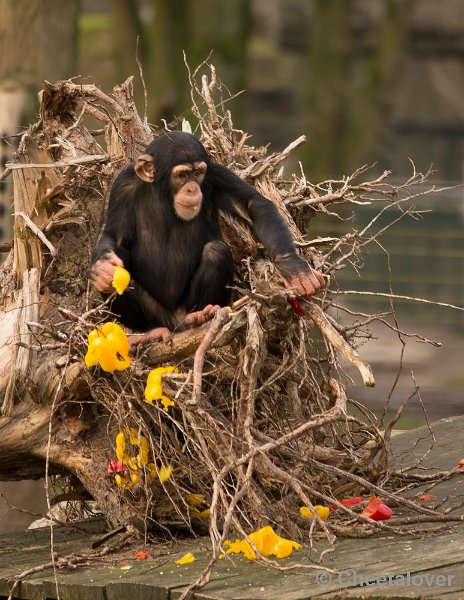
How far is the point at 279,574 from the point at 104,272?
5.72 feet

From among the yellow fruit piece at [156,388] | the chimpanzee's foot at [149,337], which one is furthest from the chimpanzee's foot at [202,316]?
the yellow fruit piece at [156,388]

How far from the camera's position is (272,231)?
614 centimetres

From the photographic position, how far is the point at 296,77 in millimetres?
26453

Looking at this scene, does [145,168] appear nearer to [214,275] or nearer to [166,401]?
[214,275]

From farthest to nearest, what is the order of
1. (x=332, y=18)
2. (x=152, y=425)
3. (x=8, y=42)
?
1. (x=332, y=18)
2. (x=8, y=42)
3. (x=152, y=425)

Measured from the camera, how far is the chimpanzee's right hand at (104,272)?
5.96 meters

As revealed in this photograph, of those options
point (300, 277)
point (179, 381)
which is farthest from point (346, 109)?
point (179, 381)

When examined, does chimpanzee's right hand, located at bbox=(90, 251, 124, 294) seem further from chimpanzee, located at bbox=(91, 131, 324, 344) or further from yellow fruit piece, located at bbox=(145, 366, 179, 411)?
yellow fruit piece, located at bbox=(145, 366, 179, 411)

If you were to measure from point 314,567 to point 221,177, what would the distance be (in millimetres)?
2328

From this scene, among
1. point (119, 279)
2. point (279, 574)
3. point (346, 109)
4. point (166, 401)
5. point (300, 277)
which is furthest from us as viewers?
point (346, 109)

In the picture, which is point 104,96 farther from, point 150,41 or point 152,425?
point 150,41

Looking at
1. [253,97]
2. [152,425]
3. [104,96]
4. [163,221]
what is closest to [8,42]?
[104,96]

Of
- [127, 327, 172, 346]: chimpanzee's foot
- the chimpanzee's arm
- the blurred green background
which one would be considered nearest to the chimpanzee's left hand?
the chimpanzee's arm

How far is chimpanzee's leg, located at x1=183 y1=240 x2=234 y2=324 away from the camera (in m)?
6.27
